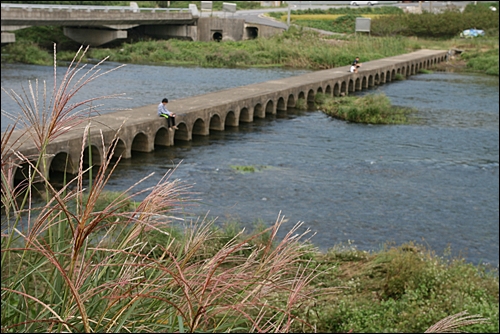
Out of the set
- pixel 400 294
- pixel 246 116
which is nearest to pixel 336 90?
pixel 246 116

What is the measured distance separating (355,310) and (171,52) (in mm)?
44064

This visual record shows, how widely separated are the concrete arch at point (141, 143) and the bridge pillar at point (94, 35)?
34.0 m

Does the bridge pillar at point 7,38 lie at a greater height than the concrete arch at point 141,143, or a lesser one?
greater

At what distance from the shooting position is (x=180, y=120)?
21.1 meters

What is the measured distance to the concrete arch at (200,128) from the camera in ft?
74.4

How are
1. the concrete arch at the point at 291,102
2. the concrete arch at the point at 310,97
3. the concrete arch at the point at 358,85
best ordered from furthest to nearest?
1. the concrete arch at the point at 358,85
2. the concrete arch at the point at 310,97
3. the concrete arch at the point at 291,102

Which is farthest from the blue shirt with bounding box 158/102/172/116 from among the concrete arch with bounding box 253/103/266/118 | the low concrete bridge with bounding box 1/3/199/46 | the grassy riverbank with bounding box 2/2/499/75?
the grassy riverbank with bounding box 2/2/499/75

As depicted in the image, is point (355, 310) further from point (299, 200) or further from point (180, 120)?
point (180, 120)

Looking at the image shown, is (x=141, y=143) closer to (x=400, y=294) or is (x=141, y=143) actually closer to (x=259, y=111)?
(x=259, y=111)

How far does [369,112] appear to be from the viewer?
87.7 ft

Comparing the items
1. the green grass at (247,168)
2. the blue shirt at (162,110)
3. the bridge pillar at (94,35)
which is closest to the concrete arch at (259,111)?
the blue shirt at (162,110)

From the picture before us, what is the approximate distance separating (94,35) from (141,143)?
35103 millimetres

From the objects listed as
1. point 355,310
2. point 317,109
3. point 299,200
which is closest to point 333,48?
point 317,109

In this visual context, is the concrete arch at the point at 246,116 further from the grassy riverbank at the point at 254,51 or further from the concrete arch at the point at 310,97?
the grassy riverbank at the point at 254,51
